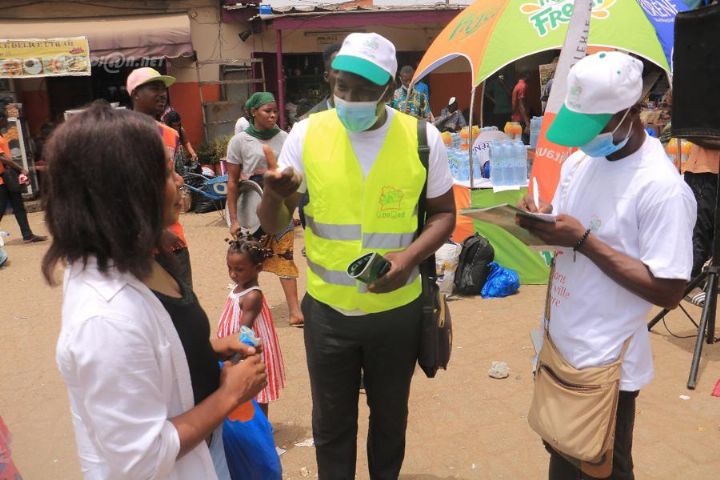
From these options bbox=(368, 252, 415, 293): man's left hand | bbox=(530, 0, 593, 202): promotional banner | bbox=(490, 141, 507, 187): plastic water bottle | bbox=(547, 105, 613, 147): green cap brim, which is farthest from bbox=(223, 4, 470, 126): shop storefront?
bbox=(547, 105, 613, 147): green cap brim

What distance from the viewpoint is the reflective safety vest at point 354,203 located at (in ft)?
8.34

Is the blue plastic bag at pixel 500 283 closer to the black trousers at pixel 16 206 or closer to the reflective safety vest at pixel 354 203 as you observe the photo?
the reflective safety vest at pixel 354 203

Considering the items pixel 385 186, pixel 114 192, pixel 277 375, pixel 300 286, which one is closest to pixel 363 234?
pixel 385 186

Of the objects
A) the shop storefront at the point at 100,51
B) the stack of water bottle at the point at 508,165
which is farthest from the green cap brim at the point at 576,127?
the shop storefront at the point at 100,51

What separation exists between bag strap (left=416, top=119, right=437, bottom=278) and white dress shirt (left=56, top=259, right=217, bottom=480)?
4.52 ft

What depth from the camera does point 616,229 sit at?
216 cm

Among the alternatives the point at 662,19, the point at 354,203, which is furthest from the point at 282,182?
the point at 662,19

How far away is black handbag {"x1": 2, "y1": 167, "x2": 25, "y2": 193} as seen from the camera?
8984 millimetres

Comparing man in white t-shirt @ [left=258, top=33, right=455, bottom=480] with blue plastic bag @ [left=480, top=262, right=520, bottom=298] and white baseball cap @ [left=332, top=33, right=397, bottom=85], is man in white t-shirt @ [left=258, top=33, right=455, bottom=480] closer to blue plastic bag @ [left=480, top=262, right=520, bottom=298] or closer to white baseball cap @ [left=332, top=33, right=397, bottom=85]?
white baseball cap @ [left=332, top=33, right=397, bottom=85]

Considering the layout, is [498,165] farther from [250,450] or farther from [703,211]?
→ [250,450]

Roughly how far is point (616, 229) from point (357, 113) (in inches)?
40.2

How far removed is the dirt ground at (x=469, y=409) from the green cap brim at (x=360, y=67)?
2091mm

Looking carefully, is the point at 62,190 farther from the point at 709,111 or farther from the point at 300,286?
the point at 300,286

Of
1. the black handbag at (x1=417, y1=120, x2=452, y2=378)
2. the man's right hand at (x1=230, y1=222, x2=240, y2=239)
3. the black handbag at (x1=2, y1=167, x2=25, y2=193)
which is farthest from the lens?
the black handbag at (x1=2, y1=167, x2=25, y2=193)
